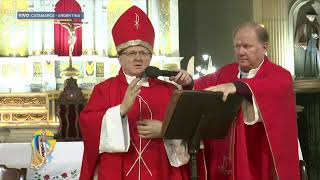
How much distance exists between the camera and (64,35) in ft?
43.3

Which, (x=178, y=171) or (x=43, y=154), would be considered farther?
(x=43, y=154)

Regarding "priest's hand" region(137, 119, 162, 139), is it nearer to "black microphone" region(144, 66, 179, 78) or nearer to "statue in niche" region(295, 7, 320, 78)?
"black microphone" region(144, 66, 179, 78)

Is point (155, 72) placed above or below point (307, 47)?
below

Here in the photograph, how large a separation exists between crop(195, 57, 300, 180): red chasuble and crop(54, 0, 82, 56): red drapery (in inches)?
409

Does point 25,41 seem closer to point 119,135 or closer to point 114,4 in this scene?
point 114,4

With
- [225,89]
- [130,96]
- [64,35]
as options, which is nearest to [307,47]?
[64,35]

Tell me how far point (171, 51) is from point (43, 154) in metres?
9.10

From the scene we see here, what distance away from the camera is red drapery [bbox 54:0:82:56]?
43.1ft

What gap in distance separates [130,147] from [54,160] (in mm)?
1737

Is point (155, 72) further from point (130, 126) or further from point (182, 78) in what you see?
point (130, 126)

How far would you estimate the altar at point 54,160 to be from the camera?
437 centimetres

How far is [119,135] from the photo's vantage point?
2715 mm

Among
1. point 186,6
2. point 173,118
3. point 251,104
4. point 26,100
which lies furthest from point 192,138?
point 186,6

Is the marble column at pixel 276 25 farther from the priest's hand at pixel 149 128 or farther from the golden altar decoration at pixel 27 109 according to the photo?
the priest's hand at pixel 149 128
